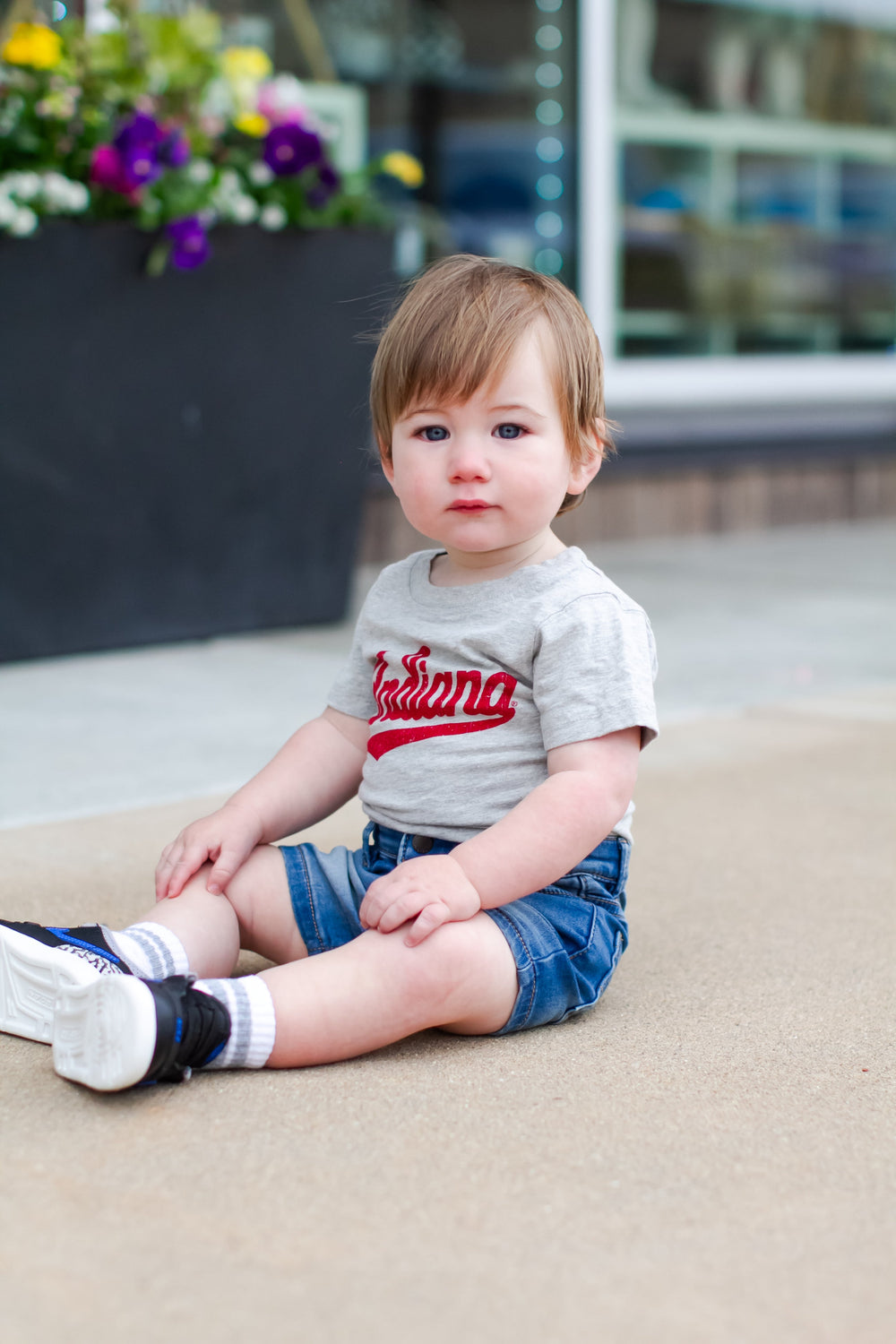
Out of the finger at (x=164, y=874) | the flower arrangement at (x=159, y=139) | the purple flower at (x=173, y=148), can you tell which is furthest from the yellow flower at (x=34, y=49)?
the finger at (x=164, y=874)

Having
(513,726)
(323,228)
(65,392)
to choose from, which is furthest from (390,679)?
(323,228)

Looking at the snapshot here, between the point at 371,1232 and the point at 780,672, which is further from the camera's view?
the point at 780,672

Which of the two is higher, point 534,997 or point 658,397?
point 658,397

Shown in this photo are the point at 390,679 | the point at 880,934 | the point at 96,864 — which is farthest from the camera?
the point at 96,864

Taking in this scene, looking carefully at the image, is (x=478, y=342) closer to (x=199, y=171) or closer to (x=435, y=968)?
(x=435, y=968)

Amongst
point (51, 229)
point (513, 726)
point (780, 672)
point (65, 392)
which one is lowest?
point (780, 672)

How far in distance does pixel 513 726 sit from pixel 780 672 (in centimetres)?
177

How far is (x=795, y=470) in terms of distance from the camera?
5.50 metres

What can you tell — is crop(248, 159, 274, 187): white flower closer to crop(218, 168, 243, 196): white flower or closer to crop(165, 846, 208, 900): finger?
Answer: crop(218, 168, 243, 196): white flower

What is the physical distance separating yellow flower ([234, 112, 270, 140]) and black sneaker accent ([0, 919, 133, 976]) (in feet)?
7.36

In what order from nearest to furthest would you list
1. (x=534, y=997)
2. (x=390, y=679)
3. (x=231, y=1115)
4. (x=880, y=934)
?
1. (x=231, y=1115)
2. (x=534, y=997)
3. (x=390, y=679)
4. (x=880, y=934)

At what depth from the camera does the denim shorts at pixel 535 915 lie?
1378mm

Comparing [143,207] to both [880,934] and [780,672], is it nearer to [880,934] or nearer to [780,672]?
[780,672]

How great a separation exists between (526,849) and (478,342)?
1.40 feet
